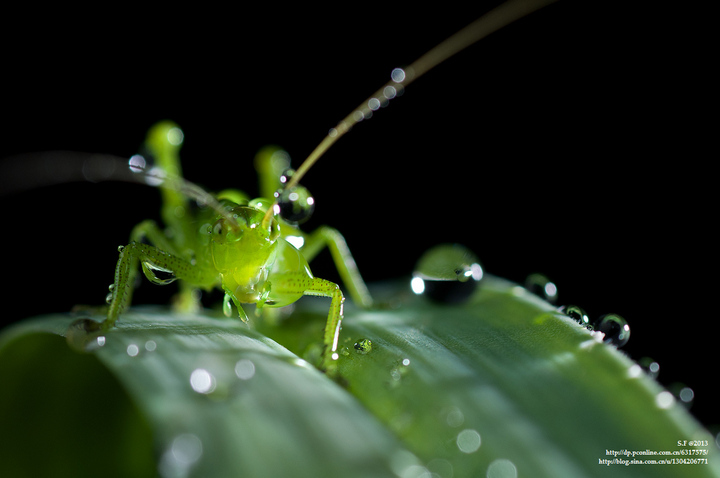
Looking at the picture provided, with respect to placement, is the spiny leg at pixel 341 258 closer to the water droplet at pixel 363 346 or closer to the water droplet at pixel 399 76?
the water droplet at pixel 399 76

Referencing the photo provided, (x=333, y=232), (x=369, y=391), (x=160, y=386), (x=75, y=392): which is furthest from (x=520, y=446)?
(x=333, y=232)

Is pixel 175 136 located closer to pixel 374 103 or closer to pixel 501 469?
pixel 374 103

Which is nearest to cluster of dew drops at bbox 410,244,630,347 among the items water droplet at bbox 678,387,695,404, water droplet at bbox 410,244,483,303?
water droplet at bbox 410,244,483,303

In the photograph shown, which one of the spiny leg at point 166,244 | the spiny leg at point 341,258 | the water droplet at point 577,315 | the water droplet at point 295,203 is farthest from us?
the spiny leg at point 341,258

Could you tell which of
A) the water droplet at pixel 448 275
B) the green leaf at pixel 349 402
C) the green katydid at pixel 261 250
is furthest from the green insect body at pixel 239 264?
the water droplet at pixel 448 275

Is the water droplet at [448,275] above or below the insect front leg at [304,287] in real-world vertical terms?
above

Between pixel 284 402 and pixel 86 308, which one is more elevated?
pixel 284 402

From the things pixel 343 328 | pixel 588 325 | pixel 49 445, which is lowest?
pixel 49 445

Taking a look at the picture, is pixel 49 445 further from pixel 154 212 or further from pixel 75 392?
pixel 154 212
